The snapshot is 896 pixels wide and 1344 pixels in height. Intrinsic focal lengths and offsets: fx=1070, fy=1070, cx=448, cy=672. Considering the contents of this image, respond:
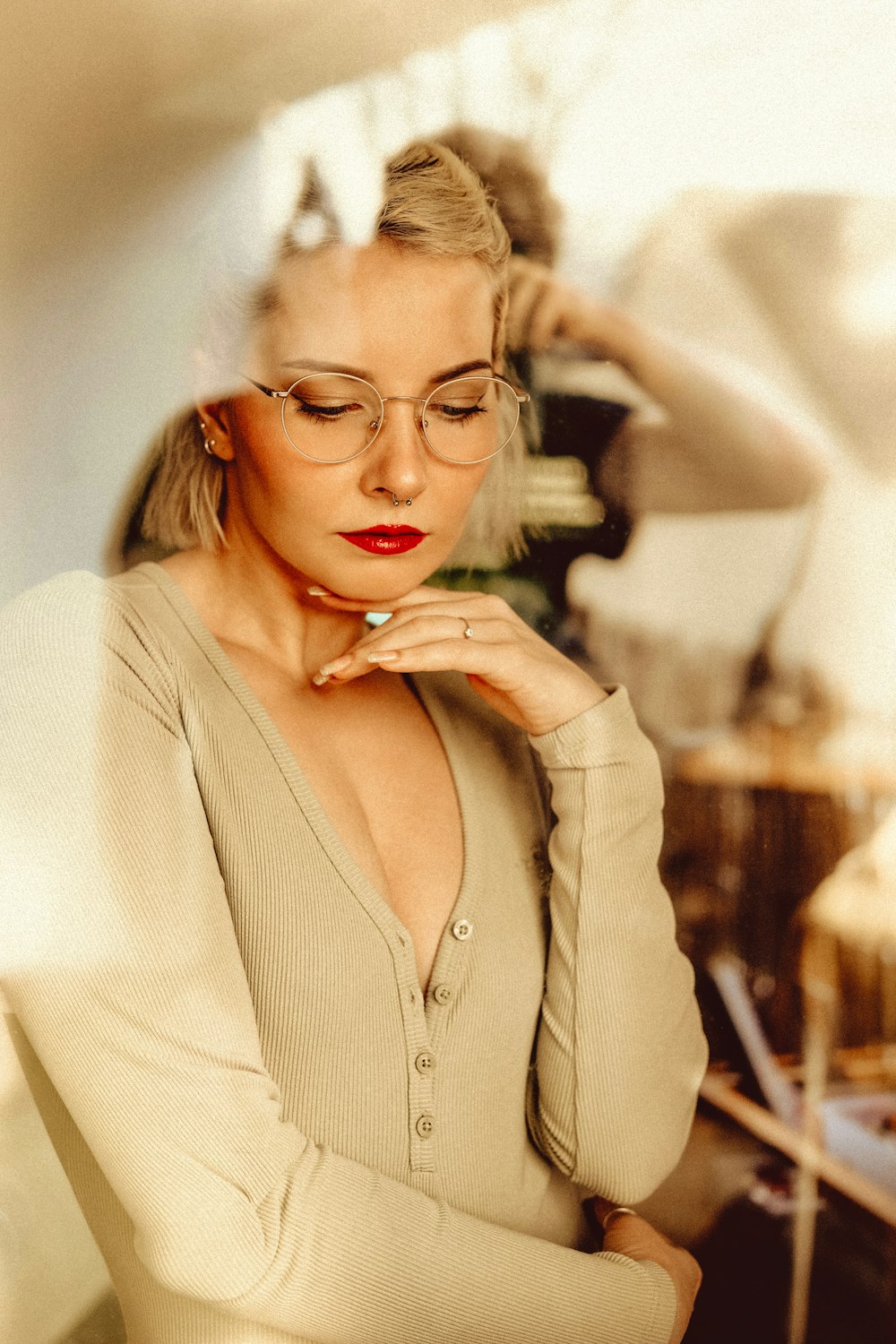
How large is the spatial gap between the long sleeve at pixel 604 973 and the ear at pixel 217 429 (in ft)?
1.00

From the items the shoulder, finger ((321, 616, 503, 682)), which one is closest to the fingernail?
finger ((321, 616, 503, 682))

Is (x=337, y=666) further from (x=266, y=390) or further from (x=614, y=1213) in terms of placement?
(x=614, y=1213)

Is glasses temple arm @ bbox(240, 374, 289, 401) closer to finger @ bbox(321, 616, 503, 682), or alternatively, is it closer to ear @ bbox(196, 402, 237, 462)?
ear @ bbox(196, 402, 237, 462)

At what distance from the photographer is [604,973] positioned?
78 cm

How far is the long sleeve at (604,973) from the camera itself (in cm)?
78

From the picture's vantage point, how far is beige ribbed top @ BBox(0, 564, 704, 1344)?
1.97ft

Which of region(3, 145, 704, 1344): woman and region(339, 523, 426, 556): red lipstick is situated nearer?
region(3, 145, 704, 1344): woman

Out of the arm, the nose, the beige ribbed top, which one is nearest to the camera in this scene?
the beige ribbed top

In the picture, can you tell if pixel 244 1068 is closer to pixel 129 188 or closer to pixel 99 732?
pixel 99 732

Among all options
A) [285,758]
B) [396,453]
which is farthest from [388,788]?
[396,453]

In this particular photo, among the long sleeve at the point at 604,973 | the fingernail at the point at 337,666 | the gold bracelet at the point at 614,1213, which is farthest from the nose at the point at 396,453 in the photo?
the gold bracelet at the point at 614,1213

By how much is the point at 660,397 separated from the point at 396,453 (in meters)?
0.25

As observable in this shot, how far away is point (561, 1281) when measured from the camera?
0.72m

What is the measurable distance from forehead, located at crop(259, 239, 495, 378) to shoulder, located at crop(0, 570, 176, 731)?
190mm
